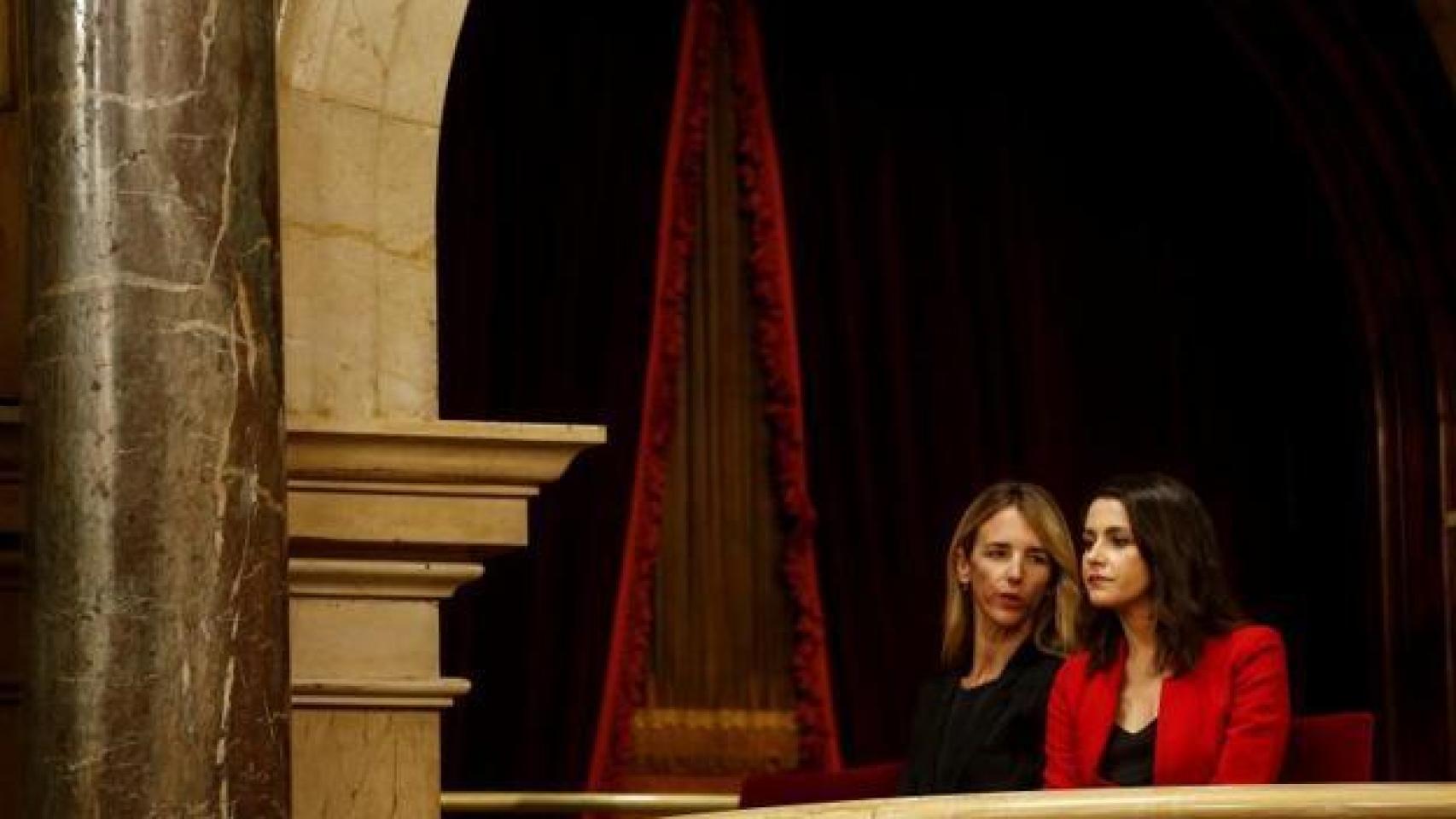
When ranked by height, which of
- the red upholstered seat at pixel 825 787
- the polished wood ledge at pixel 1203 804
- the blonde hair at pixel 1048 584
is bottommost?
the red upholstered seat at pixel 825 787

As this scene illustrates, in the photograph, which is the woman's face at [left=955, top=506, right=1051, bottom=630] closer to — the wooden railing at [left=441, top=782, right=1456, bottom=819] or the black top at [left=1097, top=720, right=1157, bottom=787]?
the black top at [left=1097, top=720, right=1157, bottom=787]

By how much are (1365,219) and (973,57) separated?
1.24m

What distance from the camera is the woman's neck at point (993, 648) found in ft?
19.6

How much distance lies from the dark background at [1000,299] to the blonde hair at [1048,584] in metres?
1.99

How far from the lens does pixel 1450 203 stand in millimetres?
8367

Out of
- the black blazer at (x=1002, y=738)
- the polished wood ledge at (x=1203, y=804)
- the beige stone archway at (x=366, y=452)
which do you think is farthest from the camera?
the black blazer at (x=1002, y=738)

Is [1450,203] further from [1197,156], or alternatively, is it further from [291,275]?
[291,275]

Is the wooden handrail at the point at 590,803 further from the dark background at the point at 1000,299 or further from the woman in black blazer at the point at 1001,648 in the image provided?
the woman in black blazer at the point at 1001,648

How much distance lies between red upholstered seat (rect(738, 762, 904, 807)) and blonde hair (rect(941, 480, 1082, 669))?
276 mm

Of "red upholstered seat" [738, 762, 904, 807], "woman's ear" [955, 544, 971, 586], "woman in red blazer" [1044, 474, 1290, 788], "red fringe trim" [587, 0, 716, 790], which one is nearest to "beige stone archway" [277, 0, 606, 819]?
"red upholstered seat" [738, 762, 904, 807]

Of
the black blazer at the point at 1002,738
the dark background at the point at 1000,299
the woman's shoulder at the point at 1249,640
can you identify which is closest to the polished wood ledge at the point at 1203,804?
the woman's shoulder at the point at 1249,640

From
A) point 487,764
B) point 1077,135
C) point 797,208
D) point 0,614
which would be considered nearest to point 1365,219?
point 1077,135

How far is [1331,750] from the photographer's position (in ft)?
17.6

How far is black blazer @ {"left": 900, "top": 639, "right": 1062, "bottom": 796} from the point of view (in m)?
5.84
